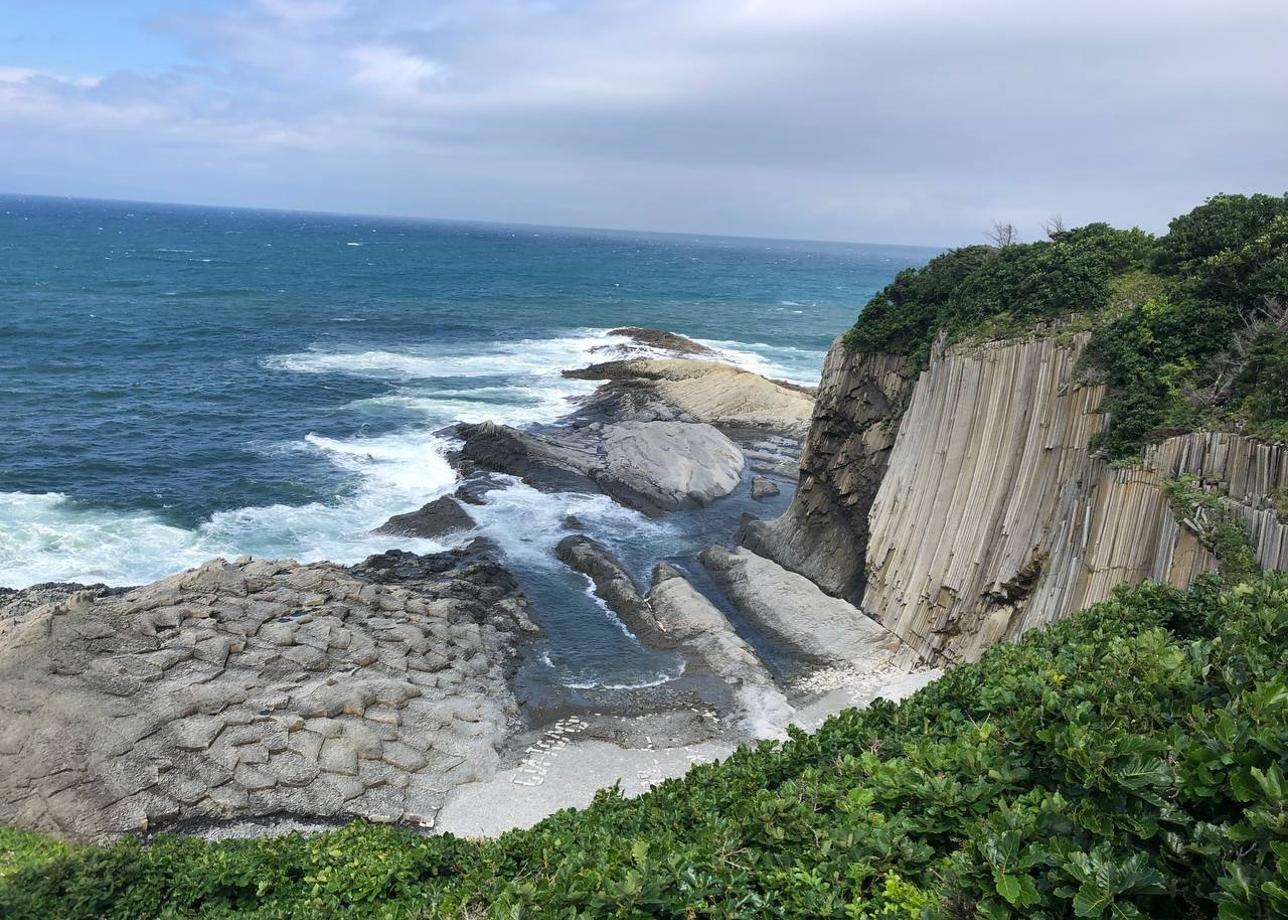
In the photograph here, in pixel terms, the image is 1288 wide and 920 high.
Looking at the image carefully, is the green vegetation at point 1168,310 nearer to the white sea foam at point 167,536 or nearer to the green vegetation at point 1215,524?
the green vegetation at point 1215,524

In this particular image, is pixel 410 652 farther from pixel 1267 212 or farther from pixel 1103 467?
pixel 1267 212

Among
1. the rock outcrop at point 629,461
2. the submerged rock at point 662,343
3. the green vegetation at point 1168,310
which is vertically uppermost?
the green vegetation at point 1168,310

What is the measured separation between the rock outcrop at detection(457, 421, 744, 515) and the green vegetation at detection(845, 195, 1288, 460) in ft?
52.3

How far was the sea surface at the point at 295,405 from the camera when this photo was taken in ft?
100

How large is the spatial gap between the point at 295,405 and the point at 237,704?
34172 mm

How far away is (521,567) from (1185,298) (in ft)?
73.8

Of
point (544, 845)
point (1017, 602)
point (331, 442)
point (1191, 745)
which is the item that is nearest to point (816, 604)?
point (1017, 602)

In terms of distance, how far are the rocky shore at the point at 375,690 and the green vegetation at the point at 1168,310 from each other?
961 centimetres

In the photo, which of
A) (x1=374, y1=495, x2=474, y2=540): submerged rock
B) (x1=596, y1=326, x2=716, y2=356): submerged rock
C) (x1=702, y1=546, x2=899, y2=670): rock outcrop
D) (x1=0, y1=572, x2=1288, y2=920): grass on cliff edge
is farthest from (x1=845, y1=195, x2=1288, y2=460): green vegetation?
(x1=596, y1=326, x2=716, y2=356): submerged rock

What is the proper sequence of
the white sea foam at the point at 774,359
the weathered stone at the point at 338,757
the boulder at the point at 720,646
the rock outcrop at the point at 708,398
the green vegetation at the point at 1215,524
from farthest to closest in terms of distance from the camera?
the white sea foam at the point at 774,359 < the rock outcrop at the point at 708,398 < the boulder at the point at 720,646 < the weathered stone at the point at 338,757 < the green vegetation at the point at 1215,524

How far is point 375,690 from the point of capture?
20.8 meters

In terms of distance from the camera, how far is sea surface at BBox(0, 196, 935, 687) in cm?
3059

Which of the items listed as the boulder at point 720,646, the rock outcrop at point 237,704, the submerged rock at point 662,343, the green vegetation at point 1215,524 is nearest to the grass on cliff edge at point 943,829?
the green vegetation at point 1215,524

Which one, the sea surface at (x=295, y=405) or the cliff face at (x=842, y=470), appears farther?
the sea surface at (x=295, y=405)
